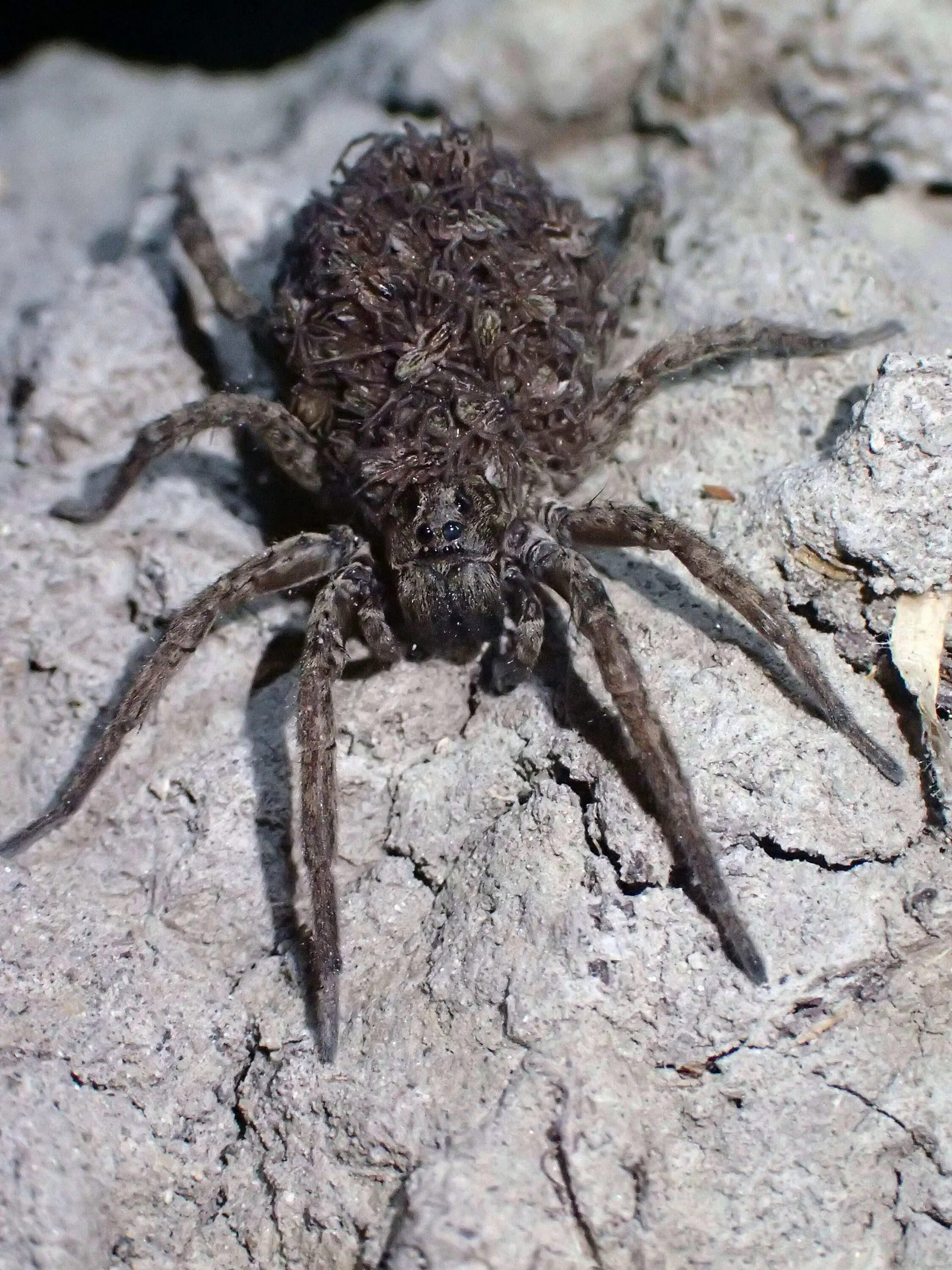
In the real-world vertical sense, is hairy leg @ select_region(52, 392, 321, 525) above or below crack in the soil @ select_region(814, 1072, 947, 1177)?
above

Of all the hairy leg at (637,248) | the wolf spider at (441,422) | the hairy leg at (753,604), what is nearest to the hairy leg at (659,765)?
the wolf spider at (441,422)

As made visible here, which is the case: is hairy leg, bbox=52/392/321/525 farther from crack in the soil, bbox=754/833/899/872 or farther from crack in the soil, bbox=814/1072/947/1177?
crack in the soil, bbox=814/1072/947/1177

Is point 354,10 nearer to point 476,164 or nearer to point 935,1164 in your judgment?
point 476,164

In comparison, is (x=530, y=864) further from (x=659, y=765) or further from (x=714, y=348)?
(x=714, y=348)

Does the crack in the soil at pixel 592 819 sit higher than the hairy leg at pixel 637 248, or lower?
lower

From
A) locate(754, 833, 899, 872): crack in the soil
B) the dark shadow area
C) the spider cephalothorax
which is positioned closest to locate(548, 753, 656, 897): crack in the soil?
locate(754, 833, 899, 872): crack in the soil

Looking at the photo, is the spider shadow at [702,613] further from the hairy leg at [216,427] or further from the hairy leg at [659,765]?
the hairy leg at [216,427]

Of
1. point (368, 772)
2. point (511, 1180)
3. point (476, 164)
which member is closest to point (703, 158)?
point (476, 164)
